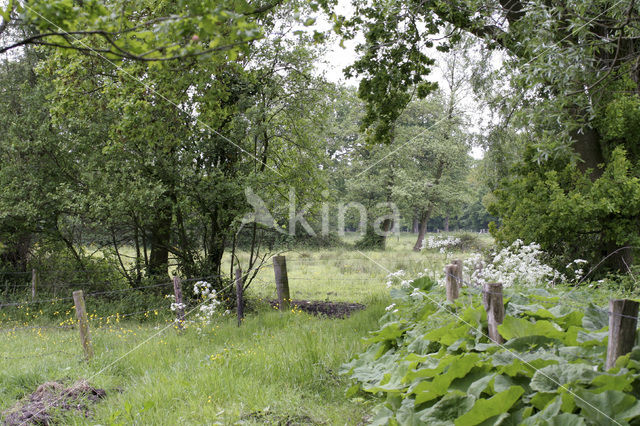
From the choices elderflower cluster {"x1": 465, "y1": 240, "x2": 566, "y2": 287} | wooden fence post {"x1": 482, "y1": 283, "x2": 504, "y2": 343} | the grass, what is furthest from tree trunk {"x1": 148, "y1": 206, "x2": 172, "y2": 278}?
wooden fence post {"x1": 482, "y1": 283, "x2": 504, "y2": 343}

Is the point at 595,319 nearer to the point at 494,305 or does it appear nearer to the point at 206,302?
the point at 494,305

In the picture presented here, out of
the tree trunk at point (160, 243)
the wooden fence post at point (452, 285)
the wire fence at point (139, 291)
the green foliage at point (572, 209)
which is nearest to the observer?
the wooden fence post at point (452, 285)

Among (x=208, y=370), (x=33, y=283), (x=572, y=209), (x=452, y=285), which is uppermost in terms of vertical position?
(x=572, y=209)

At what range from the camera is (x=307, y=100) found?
11102 mm

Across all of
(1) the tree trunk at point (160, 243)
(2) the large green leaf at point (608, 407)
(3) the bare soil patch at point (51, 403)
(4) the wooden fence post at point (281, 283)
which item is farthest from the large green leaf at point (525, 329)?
(1) the tree trunk at point (160, 243)

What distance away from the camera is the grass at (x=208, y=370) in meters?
3.97

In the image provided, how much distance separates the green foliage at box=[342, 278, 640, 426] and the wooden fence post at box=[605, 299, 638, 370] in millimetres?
70

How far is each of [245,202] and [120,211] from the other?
268cm

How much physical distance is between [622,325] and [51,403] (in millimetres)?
4686

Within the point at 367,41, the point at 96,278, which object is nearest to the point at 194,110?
the point at 367,41

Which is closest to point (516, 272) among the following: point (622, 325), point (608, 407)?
point (622, 325)

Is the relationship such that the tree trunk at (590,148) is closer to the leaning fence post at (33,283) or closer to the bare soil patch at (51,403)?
the bare soil patch at (51,403)

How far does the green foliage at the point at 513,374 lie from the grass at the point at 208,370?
54 cm

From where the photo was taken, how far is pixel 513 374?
114 inches
